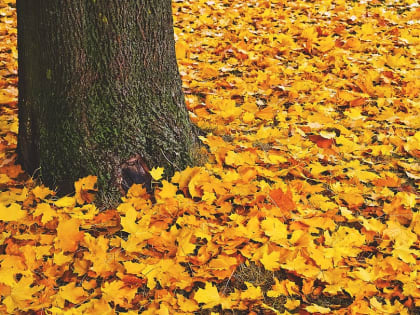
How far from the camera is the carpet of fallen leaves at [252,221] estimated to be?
6.20 ft

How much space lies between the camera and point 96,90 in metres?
2.32

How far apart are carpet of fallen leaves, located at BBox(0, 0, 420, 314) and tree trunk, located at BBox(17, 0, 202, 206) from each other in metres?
0.13

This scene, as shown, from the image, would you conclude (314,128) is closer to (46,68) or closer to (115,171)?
(115,171)

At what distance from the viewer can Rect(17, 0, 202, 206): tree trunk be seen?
2.26m

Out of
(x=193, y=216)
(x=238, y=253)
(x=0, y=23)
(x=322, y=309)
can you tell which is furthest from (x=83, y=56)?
(x=0, y=23)

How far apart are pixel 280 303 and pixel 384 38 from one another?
3.76m

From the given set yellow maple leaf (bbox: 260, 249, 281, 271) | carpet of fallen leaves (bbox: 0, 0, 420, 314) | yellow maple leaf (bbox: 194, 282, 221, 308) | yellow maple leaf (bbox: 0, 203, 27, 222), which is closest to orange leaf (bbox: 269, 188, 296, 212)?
carpet of fallen leaves (bbox: 0, 0, 420, 314)

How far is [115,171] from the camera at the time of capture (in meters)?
2.39

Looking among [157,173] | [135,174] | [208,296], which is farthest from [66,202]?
[208,296]

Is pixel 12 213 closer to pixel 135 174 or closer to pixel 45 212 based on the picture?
pixel 45 212

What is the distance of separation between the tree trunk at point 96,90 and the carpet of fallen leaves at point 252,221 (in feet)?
0.41

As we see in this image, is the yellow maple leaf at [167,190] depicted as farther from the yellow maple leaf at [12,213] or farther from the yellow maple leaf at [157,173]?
the yellow maple leaf at [12,213]

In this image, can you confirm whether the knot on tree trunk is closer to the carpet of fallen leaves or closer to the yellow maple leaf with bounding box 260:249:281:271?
the carpet of fallen leaves

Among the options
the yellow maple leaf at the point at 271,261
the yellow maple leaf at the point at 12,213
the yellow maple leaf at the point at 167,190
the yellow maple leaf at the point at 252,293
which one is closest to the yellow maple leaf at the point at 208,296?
the yellow maple leaf at the point at 252,293
